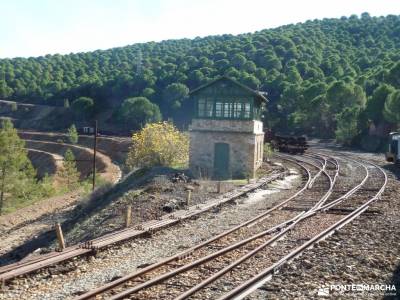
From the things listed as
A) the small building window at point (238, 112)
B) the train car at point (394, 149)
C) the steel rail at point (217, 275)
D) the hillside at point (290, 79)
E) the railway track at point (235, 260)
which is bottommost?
the railway track at point (235, 260)

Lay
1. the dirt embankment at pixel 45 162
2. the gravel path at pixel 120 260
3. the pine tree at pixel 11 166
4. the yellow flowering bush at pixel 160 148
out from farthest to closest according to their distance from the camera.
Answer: the dirt embankment at pixel 45 162 < the pine tree at pixel 11 166 < the yellow flowering bush at pixel 160 148 < the gravel path at pixel 120 260

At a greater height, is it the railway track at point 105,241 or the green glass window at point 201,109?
the green glass window at point 201,109

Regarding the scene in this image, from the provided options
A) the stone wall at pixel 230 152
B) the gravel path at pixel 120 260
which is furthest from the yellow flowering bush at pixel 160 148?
the gravel path at pixel 120 260

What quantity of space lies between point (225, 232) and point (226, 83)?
685 inches

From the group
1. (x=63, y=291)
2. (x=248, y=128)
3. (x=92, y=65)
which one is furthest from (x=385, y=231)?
(x=92, y=65)

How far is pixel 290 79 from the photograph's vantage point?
91000 millimetres

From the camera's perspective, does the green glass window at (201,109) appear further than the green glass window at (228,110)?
Yes

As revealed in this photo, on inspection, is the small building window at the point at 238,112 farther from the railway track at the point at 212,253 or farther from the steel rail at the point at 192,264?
the steel rail at the point at 192,264

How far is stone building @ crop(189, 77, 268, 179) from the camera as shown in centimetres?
2894

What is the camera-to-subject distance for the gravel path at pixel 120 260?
8.80 meters

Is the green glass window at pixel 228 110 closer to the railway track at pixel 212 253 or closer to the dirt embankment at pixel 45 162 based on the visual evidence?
the railway track at pixel 212 253

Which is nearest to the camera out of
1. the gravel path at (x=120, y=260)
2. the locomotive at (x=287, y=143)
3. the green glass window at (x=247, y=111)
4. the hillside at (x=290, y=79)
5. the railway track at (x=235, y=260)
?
the railway track at (x=235, y=260)

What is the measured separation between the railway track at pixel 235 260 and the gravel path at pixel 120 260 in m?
0.55

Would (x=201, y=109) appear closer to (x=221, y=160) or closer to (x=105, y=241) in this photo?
(x=221, y=160)
